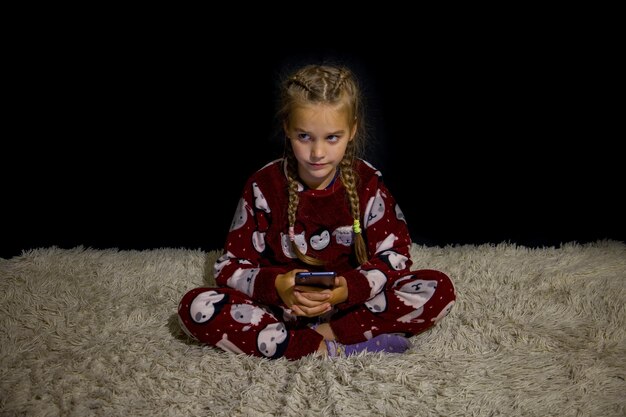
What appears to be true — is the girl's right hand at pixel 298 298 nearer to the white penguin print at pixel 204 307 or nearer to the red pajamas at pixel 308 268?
the red pajamas at pixel 308 268

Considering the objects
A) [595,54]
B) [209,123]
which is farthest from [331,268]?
[595,54]

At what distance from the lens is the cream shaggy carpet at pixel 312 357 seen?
3.67 feet

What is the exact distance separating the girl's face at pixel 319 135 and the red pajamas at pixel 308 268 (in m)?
0.10

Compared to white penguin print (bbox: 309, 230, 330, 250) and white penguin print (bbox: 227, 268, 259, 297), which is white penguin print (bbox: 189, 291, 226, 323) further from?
white penguin print (bbox: 309, 230, 330, 250)

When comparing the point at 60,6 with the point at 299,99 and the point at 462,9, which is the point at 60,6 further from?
the point at 462,9

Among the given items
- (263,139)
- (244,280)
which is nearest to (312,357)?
(244,280)

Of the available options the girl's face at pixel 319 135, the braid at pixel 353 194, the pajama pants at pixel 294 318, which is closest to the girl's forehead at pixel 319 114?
the girl's face at pixel 319 135

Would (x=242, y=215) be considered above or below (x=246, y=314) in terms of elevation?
above

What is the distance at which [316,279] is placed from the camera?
3.92ft

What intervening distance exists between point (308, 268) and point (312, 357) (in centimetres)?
23

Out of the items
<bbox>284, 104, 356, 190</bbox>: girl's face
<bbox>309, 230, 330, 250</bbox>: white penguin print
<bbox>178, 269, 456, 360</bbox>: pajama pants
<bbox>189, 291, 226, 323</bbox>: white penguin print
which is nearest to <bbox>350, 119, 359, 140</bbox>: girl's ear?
<bbox>284, 104, 356, 190</bbox>: girl's face

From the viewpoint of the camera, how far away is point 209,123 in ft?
5.72

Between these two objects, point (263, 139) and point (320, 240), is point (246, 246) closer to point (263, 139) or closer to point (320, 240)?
point (320, 240)

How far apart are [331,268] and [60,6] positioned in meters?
0.99
